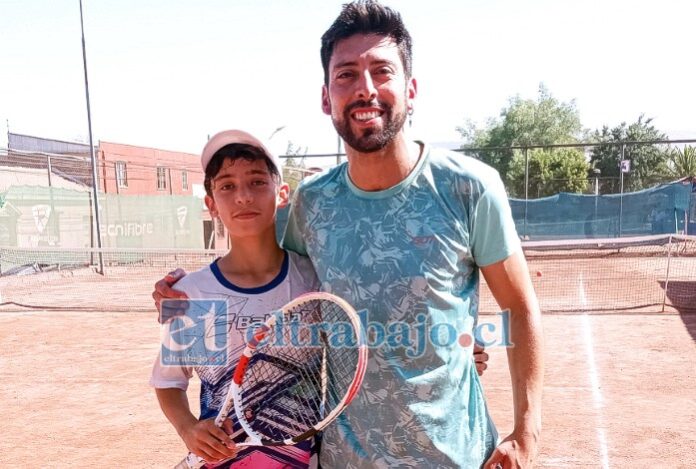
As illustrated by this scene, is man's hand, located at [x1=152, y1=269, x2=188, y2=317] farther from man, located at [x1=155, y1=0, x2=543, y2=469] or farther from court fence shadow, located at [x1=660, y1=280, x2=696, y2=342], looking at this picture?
court fence shadow, located at [x1=660, y1=280, x2=696, y2=342]

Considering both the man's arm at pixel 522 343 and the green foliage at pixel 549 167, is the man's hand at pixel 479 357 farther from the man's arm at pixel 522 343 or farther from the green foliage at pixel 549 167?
the green foliage at pixel 549 167

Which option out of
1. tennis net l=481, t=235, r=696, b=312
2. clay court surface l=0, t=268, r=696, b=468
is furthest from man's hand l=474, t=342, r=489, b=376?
tennis net l=481, t=235, r=696, b=312

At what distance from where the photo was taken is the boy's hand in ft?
5.48

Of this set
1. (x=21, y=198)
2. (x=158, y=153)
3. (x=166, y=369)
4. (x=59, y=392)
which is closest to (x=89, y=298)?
(x=21, y=198)

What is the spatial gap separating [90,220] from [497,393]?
1253cm

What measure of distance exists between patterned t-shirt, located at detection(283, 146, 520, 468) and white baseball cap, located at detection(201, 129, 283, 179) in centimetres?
46

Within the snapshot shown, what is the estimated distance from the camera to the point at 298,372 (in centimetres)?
181

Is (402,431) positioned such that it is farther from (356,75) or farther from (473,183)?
(356,75)

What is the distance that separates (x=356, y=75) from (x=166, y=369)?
1.01 metres

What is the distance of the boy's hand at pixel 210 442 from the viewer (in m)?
1.67

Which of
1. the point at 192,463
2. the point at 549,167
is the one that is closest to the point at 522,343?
the point at 192,463

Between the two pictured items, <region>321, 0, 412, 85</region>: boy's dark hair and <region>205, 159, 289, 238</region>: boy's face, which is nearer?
<region>321, 0, 412, 85</region>: boy's dark hair

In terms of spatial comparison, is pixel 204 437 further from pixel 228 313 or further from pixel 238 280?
pixel 238 280

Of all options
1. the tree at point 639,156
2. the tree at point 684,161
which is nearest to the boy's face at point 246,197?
the tree at point 639,156
